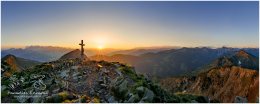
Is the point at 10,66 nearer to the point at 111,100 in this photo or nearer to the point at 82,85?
the point at 82,85

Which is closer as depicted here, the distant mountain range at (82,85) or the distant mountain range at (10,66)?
the distant mountain range at (82,85)

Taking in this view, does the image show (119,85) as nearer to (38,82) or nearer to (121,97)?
(121,97)

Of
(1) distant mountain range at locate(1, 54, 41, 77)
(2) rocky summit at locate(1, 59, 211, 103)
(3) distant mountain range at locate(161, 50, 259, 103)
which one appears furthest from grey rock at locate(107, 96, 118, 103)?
(3) distant mountain range at locate(161, 50, 259, 103)

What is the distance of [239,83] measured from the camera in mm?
95688

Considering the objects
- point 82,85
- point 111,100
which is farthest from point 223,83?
point 111,100

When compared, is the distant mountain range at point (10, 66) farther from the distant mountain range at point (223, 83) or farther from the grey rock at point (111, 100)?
the distant mountain range at point (223, 83)

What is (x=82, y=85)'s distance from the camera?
59.9ft

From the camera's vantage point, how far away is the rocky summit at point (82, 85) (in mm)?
16797

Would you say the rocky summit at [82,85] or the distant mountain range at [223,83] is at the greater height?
the rocky summit at [82,85]

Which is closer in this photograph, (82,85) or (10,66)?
(82,85)

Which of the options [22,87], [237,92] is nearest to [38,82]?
[22,87]

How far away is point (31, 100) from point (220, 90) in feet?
298

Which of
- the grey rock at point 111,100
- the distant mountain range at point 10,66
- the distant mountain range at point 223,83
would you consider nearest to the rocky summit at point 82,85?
the grey rock at point 111,100

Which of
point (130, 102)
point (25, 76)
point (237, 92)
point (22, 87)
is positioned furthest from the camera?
point (237, 92)
